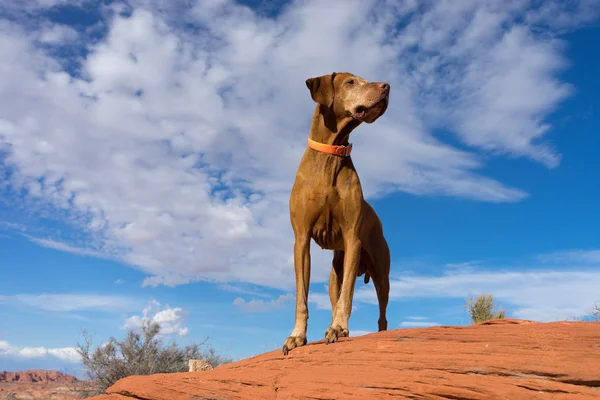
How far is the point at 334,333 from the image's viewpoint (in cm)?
570

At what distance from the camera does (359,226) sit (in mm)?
6180

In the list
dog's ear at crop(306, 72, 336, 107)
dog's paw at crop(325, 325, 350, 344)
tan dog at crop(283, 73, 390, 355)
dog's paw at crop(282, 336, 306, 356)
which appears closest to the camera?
dog's paw at crop(325, 325, 350, 344)

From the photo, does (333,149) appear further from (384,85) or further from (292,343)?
(292,343)

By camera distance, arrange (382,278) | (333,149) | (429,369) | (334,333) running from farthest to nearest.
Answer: (382,278) → (333,149) → (334,333) → (429,369)

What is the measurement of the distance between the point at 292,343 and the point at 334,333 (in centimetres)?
47

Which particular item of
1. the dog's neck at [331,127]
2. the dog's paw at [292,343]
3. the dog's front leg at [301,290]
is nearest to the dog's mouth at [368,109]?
the dog's neck at [331,127]

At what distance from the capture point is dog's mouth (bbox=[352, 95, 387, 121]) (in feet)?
19.0

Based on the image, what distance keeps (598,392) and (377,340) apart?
2028mm

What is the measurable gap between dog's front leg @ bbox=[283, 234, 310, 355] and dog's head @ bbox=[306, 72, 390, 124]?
149 centimetres

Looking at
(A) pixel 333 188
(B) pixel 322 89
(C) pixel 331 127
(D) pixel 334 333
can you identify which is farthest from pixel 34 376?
(B) pixel 322 89

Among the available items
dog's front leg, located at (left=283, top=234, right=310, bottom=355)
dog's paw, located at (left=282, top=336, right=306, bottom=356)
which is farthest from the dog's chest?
dog's paw, located at (left=282, top=336, right=306, bottom=356)

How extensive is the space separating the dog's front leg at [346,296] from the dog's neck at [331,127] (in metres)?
1.14

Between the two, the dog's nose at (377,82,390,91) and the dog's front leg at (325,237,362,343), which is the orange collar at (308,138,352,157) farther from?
the dog's front leg at (325,237,362,343)

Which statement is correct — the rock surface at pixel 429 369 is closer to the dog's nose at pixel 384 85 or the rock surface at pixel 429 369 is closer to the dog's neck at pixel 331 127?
the dog's neck at pixel 331 127
